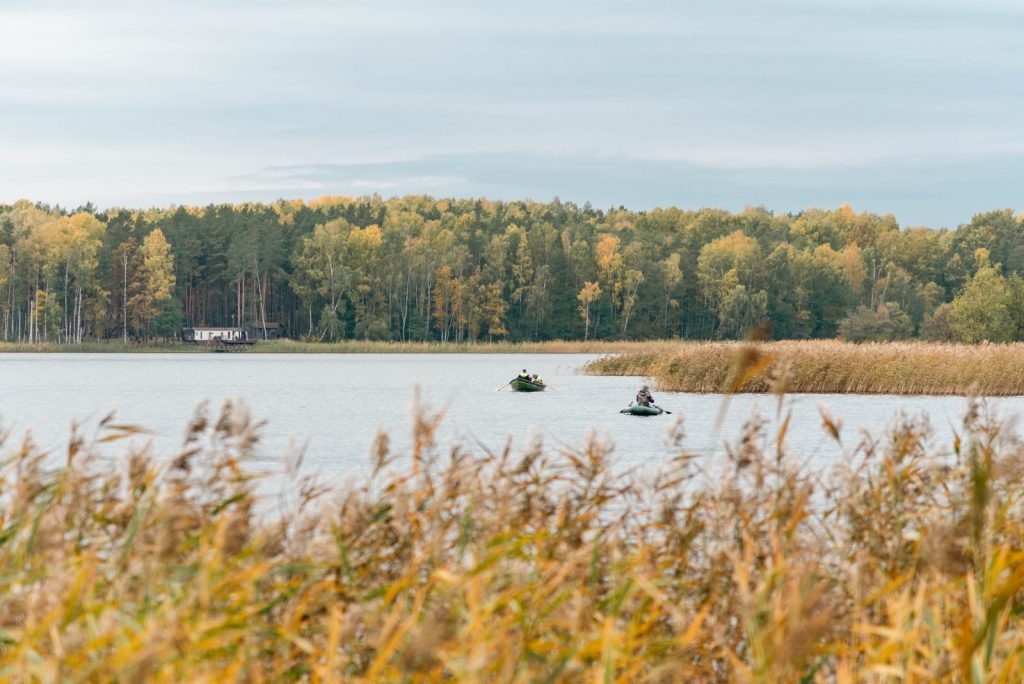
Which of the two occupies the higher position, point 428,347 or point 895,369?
point 895,369

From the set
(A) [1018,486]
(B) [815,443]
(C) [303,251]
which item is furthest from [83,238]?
(A) [1018,486]

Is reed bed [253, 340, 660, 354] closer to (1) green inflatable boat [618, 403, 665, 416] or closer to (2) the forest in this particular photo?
(2) the forest

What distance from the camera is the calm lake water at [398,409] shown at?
2493cm

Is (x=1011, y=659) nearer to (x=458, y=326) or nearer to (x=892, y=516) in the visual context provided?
(x=892, y=516)

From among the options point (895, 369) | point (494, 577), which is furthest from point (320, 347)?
point (494, 577)

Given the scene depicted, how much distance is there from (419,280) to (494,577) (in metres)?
119

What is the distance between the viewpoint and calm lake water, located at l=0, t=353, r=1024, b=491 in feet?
81.8

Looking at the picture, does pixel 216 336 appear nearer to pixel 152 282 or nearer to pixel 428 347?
pixel 152 282

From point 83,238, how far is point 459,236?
37.1 metres

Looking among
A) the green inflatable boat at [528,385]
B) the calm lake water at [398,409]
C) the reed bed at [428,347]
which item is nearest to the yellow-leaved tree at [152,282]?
the reed bed at [428,347]

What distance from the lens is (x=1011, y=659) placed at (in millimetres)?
4770

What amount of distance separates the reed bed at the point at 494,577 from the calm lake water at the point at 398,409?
453 mm

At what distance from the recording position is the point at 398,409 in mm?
39188

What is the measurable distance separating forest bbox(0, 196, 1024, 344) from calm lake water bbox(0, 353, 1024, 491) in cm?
4830
